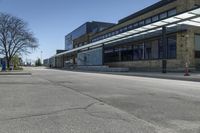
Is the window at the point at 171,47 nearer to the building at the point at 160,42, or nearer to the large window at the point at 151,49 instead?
the building at the point at 160,42

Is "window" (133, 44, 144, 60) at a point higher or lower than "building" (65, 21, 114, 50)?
lower

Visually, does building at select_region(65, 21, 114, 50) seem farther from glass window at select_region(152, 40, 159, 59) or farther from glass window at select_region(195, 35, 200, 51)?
glass window at select_region(195, 35, 200, 51)

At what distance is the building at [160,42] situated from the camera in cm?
3203

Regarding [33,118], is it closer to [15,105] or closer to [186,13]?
[15,105]

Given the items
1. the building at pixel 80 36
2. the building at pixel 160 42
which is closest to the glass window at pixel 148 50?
the building at pixel 160 42

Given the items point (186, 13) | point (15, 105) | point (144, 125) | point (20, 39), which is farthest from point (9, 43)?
point (144, 125)

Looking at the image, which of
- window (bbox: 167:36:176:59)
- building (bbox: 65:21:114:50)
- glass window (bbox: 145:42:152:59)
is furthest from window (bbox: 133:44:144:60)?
building (bbox: 65:21:114:50)

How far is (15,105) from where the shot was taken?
8.27m

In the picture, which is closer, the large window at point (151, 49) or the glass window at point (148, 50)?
the large window at point (151, 49)

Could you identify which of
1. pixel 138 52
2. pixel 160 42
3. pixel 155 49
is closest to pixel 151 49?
pixel 155 49

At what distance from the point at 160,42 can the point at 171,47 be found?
2448mm

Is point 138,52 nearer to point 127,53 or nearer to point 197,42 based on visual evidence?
point 127,53

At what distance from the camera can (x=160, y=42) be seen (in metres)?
37.7

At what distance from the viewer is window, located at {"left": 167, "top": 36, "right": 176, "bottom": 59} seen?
34894 mm
